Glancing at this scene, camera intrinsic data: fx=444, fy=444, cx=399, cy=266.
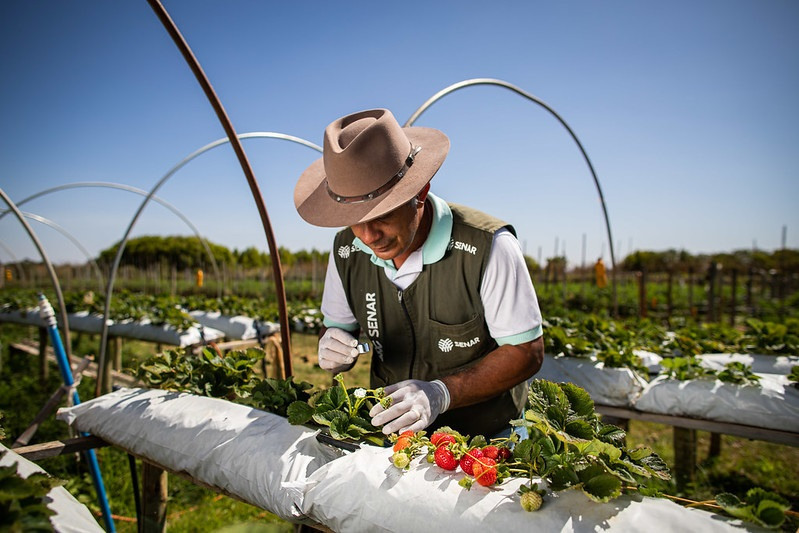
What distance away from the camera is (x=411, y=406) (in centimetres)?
154

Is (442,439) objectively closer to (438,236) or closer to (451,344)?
(451,344)

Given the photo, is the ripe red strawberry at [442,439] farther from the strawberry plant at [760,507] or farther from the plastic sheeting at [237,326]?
the plastic sheeting at [237,326]

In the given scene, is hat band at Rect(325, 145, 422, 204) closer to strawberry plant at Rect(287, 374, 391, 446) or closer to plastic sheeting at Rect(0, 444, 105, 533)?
strawberry plant at Rect(287, 374, 391, 446)

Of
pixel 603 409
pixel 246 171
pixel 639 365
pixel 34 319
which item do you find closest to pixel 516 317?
pixel 246 171

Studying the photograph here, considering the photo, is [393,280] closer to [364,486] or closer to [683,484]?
[364,486]

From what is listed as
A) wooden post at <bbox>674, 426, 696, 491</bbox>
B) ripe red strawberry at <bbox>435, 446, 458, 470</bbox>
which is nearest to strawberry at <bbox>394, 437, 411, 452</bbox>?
ripe red strawberry at <bbox>435, 446, 458, 470</bbox>

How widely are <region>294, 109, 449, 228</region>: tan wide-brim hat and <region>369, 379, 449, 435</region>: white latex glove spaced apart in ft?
2.09

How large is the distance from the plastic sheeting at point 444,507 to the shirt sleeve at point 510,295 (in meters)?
0.65

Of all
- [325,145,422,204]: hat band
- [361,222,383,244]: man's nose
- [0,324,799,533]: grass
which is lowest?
[0,324,799,533]: grass

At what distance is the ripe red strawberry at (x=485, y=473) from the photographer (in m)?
1.16

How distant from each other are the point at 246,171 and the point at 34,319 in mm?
8183

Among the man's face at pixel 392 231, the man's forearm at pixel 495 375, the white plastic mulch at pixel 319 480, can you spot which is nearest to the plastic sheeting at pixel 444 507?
the white plastic mulch at pixel 319 480

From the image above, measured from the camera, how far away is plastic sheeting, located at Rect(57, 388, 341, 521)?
1455mm

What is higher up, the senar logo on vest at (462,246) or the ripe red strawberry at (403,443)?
the senar logo on vest at (462,246)
